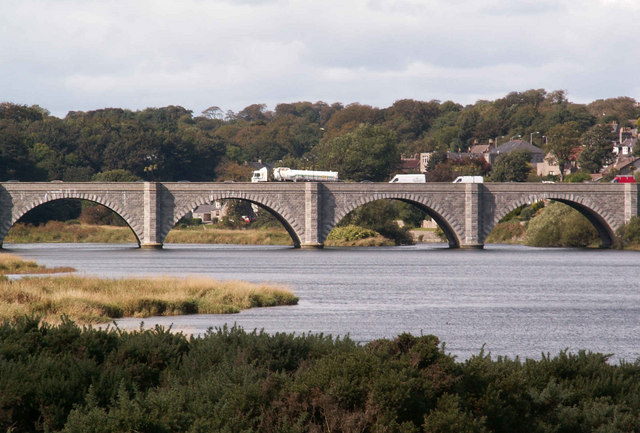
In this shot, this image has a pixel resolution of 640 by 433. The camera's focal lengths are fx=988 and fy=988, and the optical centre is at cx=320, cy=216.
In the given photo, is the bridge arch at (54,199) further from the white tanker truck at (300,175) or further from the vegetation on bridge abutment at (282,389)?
the vegetation on bridge abutment at (282,389)

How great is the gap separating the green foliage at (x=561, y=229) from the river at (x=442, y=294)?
11.6 metres

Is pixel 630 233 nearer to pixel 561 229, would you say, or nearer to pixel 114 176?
pixel 561 229

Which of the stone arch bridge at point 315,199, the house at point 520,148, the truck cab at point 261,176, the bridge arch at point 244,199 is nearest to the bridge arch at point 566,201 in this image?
the stone arch bridge at point 315,199

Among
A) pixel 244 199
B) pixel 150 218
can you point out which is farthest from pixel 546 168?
pixel 150 218

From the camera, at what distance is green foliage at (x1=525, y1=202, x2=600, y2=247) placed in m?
109

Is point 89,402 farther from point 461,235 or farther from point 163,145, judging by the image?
point 163,145

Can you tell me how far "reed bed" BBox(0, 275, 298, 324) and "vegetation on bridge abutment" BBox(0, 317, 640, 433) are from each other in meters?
16.0

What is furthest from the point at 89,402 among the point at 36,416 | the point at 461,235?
the point at 461,235

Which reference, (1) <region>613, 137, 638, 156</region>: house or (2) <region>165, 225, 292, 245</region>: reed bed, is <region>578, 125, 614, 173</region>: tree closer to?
(1) <region>613, 137, 638, 156</region>: house

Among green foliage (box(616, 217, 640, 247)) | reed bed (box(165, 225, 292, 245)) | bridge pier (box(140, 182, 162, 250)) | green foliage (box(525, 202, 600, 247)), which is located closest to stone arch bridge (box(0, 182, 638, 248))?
bridge pier (box(140, 182, 162, 250))

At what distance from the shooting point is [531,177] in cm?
15025

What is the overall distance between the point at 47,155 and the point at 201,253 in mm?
65988

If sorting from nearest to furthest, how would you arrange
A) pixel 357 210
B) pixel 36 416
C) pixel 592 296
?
pixel 36 416
pixel 592 296
pixel 357 210

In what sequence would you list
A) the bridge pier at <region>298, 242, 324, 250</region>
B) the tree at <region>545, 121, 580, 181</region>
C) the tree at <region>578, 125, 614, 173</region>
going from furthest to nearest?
the tree at <region>545, 121, 580, 181</region> < the tree at <region>578, 125, 614, 173</region> < the bridge pier at <region>298, 242, 324, 250</region>
